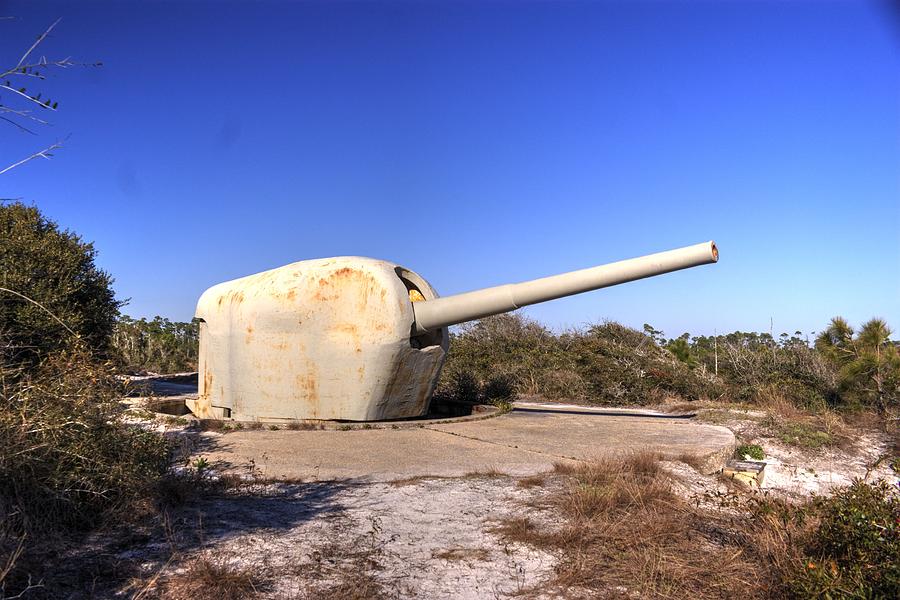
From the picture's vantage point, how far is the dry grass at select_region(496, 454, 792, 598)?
3.30 meters

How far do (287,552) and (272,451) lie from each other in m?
3.32

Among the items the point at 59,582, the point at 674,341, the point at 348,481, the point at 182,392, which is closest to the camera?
the point at 59,582

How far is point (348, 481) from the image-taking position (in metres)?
5.68

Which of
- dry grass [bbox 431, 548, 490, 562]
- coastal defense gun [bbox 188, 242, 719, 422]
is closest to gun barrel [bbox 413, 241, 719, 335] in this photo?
coastal defense gun [bbox 188, 242, 719, 422]

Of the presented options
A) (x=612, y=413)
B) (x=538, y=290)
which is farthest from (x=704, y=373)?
(x=538, y=290)

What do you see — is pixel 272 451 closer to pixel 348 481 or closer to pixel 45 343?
pixel 348 481

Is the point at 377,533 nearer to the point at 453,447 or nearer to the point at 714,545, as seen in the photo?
the point at 714,545

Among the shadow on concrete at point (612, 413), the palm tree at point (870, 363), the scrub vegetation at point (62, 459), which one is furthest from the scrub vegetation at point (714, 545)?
the palm tree at point (870, 363)

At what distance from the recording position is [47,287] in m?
11.6

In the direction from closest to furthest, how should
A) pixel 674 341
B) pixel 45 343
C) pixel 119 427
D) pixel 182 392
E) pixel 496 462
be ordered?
pixel 119 427 < pixel 496 462 < pixel 45 343 < pixel 182 392 < pixel 674 341

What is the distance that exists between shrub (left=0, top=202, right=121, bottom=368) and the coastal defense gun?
10.1ft

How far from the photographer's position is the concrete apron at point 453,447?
243 inches

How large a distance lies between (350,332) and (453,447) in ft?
6.93

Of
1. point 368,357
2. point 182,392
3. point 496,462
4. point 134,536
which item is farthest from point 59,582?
point 182,392
